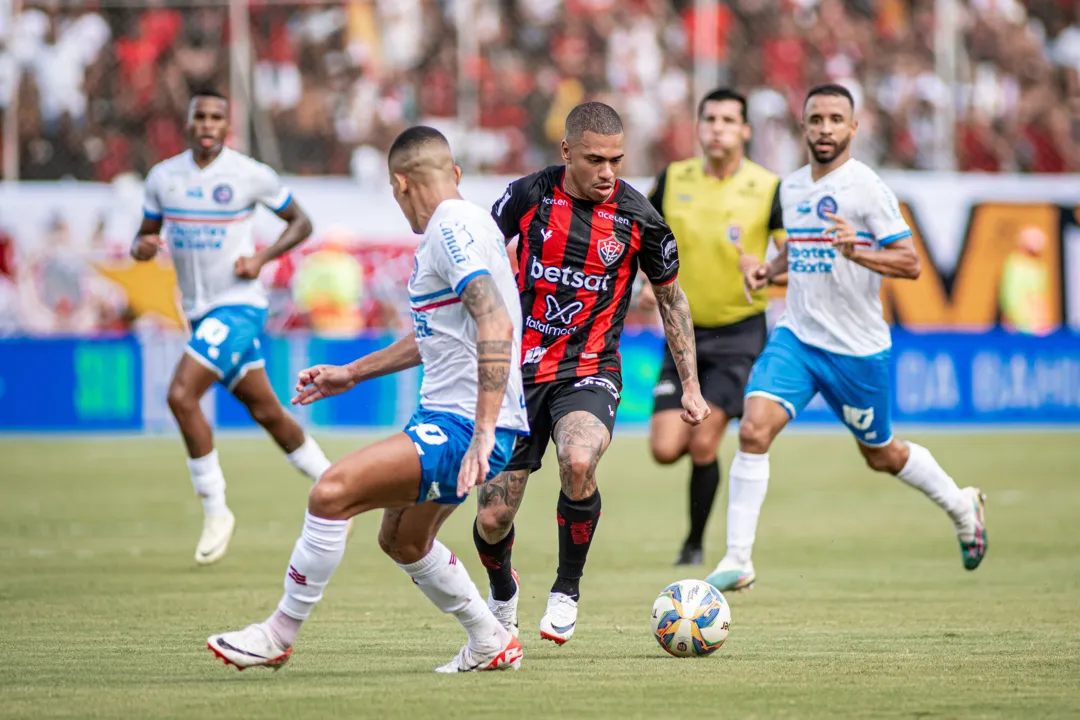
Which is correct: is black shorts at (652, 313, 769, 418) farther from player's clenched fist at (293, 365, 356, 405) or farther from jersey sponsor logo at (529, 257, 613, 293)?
player's clenched fist at (293, 365, 356, 405)

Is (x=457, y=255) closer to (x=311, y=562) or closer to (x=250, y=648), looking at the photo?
(x=311, y=562)

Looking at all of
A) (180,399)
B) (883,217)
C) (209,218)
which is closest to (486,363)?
(883,217)

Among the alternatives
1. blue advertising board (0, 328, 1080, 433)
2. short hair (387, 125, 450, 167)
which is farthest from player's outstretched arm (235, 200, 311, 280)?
blue advertising board (0, 328, 1080, 433)

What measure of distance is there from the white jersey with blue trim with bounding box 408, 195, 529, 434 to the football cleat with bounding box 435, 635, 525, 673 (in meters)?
0.95

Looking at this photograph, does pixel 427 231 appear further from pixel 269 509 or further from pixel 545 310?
pixel 269 509

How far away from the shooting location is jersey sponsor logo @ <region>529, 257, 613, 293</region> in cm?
740

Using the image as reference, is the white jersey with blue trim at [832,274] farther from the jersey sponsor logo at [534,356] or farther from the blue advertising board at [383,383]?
the blue advertising board at [383,383]

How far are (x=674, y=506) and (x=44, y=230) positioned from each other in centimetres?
1088

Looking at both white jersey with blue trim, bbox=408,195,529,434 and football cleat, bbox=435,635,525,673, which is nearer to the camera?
white jersey with blue trim, bbox=408,195,529,434

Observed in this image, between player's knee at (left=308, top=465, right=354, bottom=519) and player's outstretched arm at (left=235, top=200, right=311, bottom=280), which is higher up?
player's outstretched arm at (left=235, top=200, right=311, bottom=280)

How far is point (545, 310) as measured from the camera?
7469mm

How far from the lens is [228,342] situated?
10688 millimetres

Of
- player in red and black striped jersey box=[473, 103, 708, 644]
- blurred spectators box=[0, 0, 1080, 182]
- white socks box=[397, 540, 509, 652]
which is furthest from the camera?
blurred spectators box=[0, 0, 1080, 182]

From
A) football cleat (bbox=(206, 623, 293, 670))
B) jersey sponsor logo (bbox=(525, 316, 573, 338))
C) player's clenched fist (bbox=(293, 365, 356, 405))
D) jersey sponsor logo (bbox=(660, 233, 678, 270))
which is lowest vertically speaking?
football cleat (bbox=(206, 623, 293, 670))
